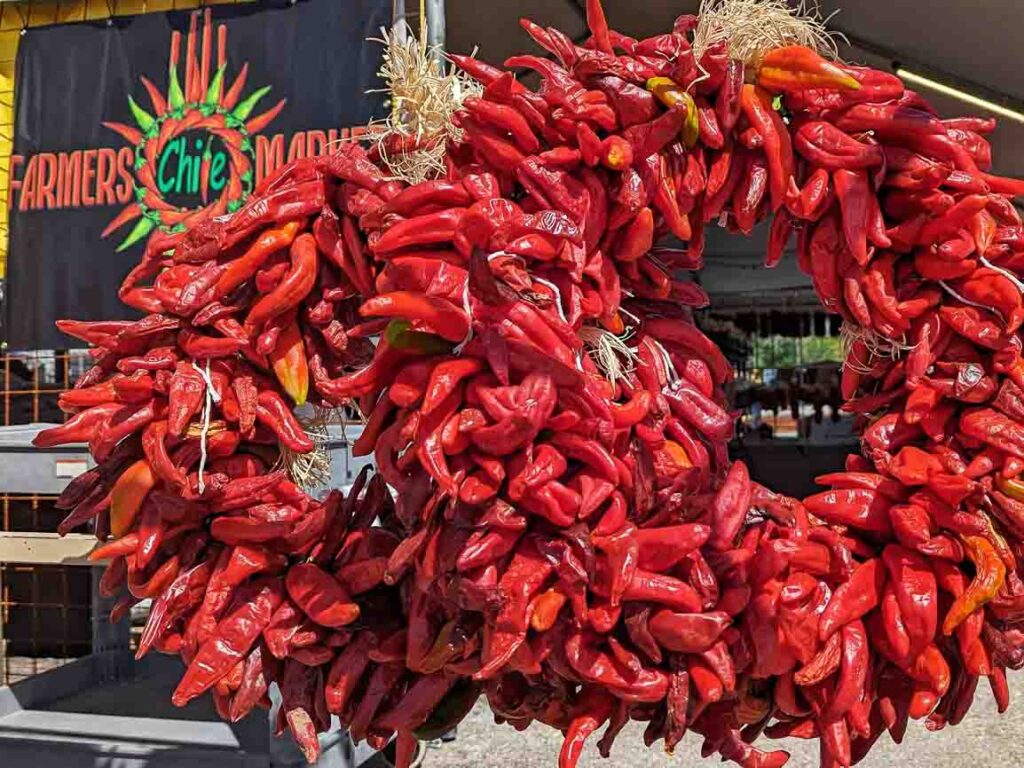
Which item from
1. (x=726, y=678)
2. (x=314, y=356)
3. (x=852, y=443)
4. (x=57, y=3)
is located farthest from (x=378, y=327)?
(x=852, y=443)

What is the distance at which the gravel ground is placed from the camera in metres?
2.65

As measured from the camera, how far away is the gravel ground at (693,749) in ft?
8.70

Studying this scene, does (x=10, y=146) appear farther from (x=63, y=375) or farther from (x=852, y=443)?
(x=852, y=443)

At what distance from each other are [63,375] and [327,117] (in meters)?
1.77

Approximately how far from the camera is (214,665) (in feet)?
3.42

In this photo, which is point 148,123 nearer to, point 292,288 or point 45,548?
point 45,548

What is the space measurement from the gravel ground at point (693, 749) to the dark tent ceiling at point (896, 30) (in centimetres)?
231

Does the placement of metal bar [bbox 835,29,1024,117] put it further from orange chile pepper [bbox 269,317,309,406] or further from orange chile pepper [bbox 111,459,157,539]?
orange chile pepper [bbox 111,459,157,539]

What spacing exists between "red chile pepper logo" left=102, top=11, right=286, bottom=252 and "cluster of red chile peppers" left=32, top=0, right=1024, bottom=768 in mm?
1798

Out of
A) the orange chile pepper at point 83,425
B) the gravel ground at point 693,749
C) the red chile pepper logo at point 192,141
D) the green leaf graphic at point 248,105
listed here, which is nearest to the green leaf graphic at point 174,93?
the red chile pepper logo at point 192,141

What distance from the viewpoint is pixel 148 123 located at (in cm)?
296

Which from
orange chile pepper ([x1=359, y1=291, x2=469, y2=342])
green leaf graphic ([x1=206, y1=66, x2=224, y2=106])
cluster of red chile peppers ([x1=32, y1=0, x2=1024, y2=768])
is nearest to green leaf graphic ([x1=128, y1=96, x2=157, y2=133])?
green leaf graphic ([x1=206, y1=66, x2=224, y2=106])

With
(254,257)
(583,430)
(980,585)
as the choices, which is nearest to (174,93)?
(254,257)

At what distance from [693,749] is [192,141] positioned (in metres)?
2.50
